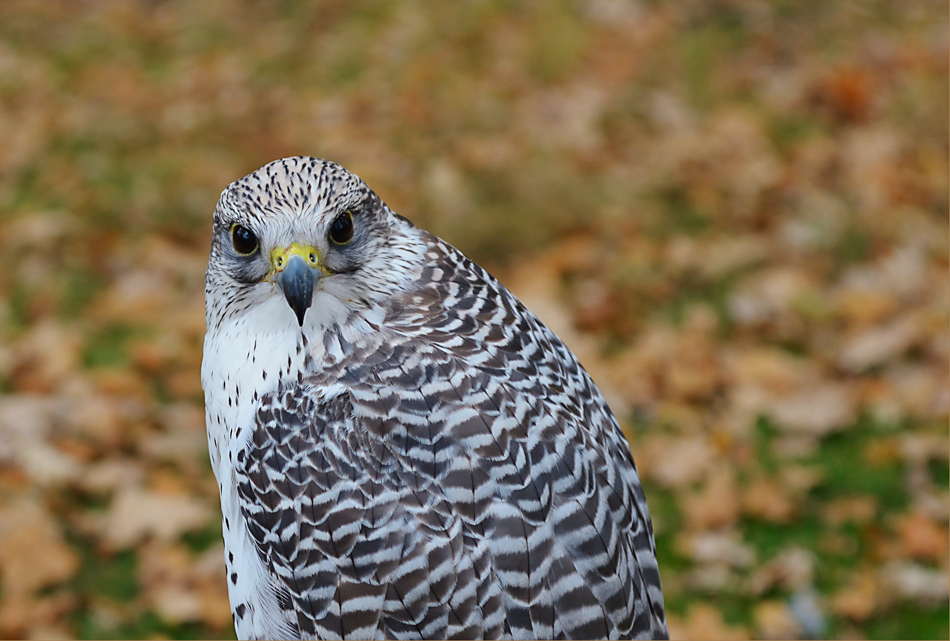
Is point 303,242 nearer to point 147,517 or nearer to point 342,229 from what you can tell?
point 342,229

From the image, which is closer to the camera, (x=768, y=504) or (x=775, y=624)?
(x=775, y=624)

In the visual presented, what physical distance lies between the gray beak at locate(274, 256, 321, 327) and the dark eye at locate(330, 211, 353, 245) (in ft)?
0.43

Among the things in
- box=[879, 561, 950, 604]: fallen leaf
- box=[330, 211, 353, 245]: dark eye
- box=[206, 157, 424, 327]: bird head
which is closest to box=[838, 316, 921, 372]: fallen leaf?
box=[879, 561, 950, 604]: fallen leaf

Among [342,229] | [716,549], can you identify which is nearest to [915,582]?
[716,549]

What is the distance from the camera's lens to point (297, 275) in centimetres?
244

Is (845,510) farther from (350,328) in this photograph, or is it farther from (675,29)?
(675,29)

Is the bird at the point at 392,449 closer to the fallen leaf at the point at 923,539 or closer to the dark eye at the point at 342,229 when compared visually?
the dark eye at the point at 342,229

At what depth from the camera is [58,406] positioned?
5.18 metres

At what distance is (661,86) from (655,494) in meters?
4.70

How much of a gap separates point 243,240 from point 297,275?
24cm

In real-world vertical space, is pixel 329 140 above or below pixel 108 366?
above

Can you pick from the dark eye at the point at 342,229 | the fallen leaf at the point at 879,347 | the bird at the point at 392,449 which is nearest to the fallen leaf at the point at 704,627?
the bird at the point at 392,449

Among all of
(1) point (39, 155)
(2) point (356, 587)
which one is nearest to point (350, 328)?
(2) point (356, 587)

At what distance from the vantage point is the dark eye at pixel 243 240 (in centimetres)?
257
